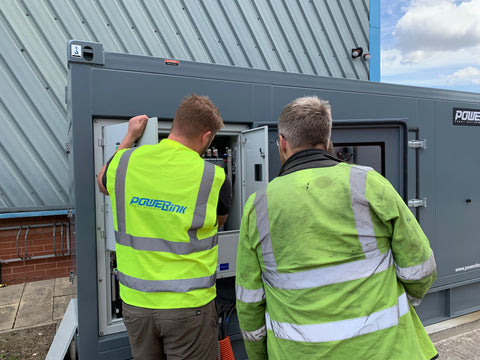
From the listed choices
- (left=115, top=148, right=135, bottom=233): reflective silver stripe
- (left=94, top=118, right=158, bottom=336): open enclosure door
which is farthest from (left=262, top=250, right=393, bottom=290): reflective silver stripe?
(left=94, top=118, right=158, bottom=336): open enclosure door

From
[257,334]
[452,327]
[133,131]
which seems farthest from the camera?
[452,327]

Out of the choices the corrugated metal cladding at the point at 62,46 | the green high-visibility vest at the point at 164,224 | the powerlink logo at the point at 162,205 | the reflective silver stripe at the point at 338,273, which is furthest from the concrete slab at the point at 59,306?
the reflective silver stripe at the point at 338,273

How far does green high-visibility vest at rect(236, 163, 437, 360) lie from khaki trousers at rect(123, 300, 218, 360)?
50 cm

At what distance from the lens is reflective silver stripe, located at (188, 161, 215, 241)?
1.63 meters

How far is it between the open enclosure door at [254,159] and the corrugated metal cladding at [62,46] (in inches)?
91.6

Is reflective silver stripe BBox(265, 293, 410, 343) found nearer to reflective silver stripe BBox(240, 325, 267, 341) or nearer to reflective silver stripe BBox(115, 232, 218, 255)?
reflective silver stripe BBox(240, 325, 267, 341)

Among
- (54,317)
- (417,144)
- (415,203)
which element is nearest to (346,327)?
(415,203)

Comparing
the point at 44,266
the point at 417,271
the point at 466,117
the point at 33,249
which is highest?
the point at 466,117

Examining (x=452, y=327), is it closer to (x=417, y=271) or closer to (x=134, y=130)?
(x=417, y=271)

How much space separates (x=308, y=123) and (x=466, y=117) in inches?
128

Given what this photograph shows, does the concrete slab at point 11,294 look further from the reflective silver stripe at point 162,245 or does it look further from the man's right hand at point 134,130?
the reflective silver stripe at point 162,245

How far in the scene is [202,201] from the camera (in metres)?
1.66

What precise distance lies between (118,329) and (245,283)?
1.52 meters

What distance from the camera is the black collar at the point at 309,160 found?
4.22 ft
